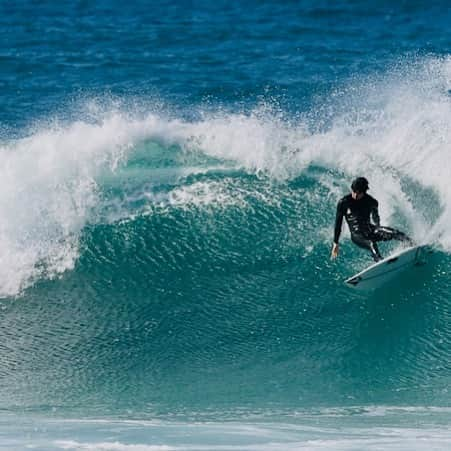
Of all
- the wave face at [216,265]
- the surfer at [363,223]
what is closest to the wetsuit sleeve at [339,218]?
the surfer at [363,223]

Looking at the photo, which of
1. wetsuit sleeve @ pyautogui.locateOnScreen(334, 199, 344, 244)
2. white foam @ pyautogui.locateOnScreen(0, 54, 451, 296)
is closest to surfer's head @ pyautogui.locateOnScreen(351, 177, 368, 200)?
wetsuit sleeve @ pyautogui.locateOnScreen(334, 199, 344, 244)

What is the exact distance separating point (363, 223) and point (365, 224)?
0.03m

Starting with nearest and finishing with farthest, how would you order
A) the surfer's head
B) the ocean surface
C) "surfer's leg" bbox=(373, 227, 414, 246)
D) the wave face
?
the ocean surface, the wave face, the surfer's head, "surfer's leg" bbox=(373, 227, 414, 246)

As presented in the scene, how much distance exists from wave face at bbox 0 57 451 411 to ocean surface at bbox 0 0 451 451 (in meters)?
0.03

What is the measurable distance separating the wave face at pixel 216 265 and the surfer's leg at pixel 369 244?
0.57 metres

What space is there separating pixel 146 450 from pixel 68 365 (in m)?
3.99

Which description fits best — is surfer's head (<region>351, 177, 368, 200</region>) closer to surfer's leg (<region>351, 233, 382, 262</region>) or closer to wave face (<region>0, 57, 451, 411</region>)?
surfer's leg (<region>351, 233, 382, 262</region>)

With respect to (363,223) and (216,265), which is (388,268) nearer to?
(363,223)

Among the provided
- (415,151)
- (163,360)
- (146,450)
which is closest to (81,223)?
(163,360)

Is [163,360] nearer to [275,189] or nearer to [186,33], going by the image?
[275,189]

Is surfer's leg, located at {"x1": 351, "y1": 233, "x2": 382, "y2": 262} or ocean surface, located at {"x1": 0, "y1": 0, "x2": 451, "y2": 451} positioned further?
surfer's leg, located at {"x1": 351, "y1": 233, "x2": 382, "y2": 262}

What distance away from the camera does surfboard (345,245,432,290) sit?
40.4ft

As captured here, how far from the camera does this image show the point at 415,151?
15688 mm

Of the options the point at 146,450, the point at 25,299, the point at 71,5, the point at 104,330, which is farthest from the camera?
the point at 71,5
